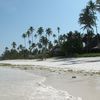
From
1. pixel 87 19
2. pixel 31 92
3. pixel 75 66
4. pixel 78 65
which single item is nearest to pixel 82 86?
pixel 31 92

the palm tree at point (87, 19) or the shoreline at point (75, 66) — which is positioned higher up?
the palm tree at point (87, 19)

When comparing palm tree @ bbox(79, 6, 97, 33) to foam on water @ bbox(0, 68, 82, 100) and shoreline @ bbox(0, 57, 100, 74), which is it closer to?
shoreline @ bbox(0, 57, 100, 74)

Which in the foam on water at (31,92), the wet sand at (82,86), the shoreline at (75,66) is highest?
the shoreline at (75,66)

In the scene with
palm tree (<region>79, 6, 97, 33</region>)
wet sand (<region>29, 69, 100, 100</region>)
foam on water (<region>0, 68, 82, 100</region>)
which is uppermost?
palm tree (<region>79, 6, 97, 33</region>)

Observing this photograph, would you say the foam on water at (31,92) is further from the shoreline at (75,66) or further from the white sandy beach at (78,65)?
the white sandy beach at (78,65)

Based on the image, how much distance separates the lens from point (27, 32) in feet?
566

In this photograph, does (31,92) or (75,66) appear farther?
(75,66)

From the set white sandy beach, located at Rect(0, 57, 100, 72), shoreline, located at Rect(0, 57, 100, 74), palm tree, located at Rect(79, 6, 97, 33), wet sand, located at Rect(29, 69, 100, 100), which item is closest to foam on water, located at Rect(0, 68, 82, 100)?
wet sand, located at Rect(29, 69, 100, 100)

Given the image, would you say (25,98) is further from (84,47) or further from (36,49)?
(36,49)

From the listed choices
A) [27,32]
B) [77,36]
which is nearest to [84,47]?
[77,36]

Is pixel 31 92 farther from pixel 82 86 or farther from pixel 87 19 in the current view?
pixel 87 19

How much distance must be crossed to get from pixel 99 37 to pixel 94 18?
6405 mm

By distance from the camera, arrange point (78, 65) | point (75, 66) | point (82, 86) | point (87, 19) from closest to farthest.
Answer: point (82, 86) < point (75, 66) < point (78, 65) < point (87, 19)

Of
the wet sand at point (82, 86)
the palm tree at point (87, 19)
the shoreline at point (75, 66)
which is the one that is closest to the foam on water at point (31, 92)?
the wet sand at point (82, 86)
